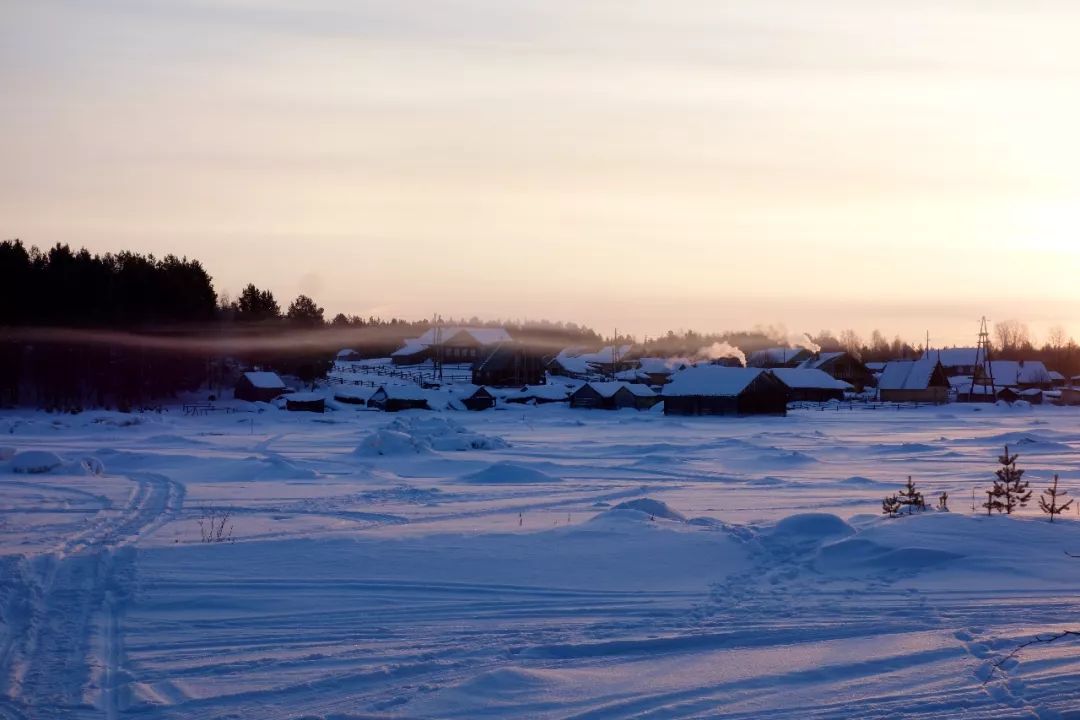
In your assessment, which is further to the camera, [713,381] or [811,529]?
[713,381]

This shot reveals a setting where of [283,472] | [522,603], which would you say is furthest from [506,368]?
[522,603]

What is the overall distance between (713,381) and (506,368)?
2544 cm

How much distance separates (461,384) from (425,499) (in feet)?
228

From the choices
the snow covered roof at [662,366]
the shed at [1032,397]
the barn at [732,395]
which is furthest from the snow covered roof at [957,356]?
the barn at [732,395]

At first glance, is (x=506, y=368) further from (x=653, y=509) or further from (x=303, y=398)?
(x=653, y=509)

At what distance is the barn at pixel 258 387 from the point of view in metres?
71.1

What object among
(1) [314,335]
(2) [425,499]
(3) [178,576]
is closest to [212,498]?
(2) [425,499]

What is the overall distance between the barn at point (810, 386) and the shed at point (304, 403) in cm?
4234

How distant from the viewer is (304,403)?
66.1 m

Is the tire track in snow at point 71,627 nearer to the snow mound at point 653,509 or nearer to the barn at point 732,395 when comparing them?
the snow mound at point 653,509

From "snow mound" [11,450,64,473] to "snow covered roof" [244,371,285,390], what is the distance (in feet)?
148

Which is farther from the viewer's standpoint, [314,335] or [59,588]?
[314,335]

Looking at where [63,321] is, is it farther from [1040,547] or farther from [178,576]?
[1040,547]

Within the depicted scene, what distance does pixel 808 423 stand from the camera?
58312 millimetres
